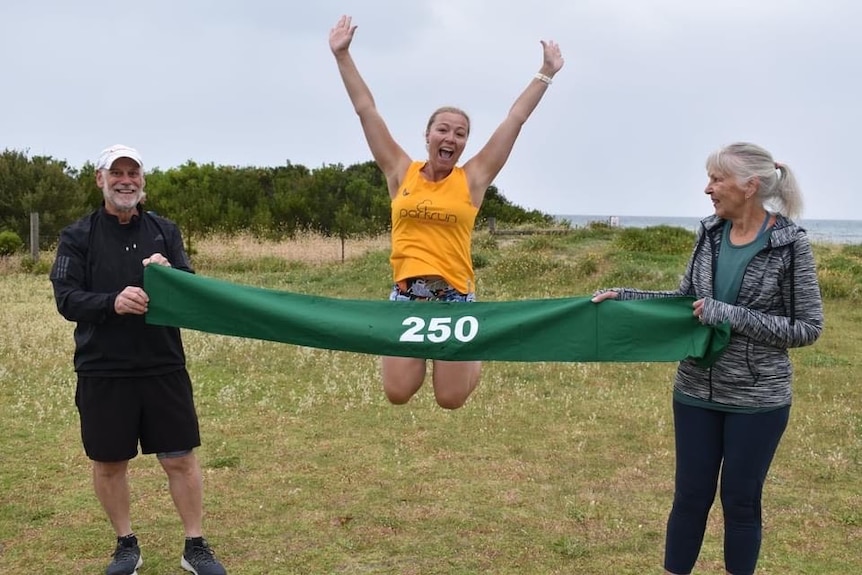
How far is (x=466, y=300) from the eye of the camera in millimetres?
4988

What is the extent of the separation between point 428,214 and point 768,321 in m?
1.93

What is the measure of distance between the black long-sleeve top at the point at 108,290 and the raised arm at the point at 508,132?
1885mm

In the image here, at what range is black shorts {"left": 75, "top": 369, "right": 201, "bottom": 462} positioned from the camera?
14.0 feet

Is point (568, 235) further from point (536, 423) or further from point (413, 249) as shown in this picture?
point (413, 249)

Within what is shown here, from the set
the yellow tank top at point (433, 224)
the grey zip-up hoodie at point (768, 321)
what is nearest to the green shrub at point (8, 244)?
the yellow tank top at point (433, 224)

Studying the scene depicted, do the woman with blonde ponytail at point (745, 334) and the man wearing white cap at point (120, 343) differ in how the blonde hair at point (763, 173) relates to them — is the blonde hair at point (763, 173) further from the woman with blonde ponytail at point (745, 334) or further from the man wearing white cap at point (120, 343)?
the man wearing white cap at point (120, 343)

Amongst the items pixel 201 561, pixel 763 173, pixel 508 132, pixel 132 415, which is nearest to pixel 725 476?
pixel 763 173

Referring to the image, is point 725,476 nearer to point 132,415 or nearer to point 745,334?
point 745,334

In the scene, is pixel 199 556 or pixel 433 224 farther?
pixel 433 224

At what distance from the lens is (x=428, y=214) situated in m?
4.73

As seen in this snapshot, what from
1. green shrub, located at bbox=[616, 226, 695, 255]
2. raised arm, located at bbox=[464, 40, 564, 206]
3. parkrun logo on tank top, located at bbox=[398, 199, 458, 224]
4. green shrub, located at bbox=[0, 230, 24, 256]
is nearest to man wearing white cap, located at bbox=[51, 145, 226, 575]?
parkrun logo on tank top, located at bbox=[398, 199, 458, 224]

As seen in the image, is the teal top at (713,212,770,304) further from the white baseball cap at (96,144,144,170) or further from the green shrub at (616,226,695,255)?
the green shrub at (616,226,695,255)

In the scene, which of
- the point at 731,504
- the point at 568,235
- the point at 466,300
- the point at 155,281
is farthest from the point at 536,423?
the point at 568,235

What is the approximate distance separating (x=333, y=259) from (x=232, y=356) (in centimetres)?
1201
